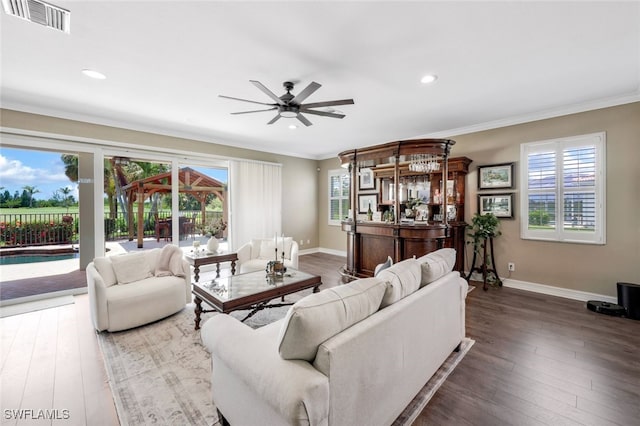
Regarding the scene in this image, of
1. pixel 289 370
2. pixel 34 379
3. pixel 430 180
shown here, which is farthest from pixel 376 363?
pixel 430 180

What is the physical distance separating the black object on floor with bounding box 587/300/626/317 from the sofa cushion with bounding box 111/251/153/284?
5.49m

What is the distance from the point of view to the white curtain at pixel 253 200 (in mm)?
5633

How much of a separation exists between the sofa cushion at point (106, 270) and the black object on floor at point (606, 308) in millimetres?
5721

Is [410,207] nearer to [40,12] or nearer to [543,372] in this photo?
[543,372]

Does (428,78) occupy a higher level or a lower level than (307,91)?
higher

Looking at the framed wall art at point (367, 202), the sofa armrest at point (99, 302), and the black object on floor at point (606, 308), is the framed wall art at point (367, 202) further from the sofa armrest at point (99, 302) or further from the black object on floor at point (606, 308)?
the sofa armrest at point (99, 302)

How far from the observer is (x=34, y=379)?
2061 millimetres

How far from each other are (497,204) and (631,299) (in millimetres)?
1858

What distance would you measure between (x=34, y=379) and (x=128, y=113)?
335cm

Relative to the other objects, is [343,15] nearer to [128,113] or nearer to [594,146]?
[128,113]

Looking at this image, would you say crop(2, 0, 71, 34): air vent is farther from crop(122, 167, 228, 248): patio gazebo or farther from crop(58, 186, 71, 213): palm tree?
crop(122, 167, 228, 248): patio gazebo

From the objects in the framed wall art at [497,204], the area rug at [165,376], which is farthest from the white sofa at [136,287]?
the framed wall art at [497,204]

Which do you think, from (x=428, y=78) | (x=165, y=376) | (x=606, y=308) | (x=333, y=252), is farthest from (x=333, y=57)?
(x=333, y=252)

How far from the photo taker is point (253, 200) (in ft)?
19.4
